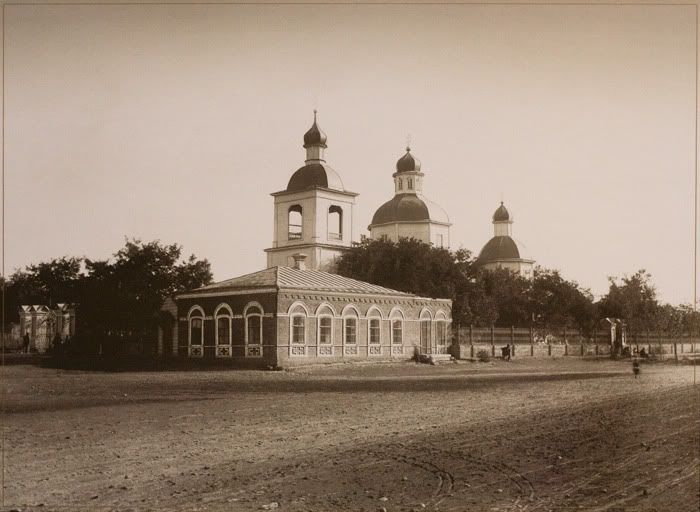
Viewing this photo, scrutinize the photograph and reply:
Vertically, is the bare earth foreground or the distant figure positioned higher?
the distant figure

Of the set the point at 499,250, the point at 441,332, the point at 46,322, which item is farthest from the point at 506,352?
the point at 46,322

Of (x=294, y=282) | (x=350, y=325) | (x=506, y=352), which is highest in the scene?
(x=294, y=282)

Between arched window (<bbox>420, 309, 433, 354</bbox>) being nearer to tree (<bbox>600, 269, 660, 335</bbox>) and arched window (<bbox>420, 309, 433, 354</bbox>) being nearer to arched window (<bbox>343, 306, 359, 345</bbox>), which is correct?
arched window (<bbox>343, 306, 359, 345</bbox>)

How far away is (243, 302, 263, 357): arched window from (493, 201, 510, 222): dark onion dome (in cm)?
1267

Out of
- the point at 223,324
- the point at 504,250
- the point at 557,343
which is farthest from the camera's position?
the point at 557,343

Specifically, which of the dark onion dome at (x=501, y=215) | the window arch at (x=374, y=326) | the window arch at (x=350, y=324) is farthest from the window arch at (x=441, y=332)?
the dark onion dome at (x=501, y=215)

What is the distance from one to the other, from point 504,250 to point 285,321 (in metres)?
8.06

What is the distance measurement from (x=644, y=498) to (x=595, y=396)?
8.49 metres

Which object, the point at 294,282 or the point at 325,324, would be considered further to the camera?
Answer: the point at 325,324

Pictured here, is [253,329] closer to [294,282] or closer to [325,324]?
[294,282]

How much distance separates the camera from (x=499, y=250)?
84.4 ft

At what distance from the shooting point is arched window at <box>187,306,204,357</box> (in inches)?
1078

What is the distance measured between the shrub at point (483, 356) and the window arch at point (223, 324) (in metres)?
11.9

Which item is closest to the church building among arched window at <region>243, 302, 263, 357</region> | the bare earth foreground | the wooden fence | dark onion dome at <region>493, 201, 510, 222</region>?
arched window at <region>243, 302, 263, 357</region>
